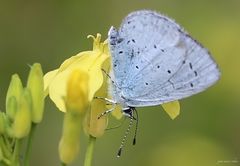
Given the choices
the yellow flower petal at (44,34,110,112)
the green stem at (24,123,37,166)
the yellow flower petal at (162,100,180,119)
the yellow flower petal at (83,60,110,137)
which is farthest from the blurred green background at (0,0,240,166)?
the green stem at (24,123,37,166)

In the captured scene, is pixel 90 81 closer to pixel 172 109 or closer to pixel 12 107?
pixel 12 107

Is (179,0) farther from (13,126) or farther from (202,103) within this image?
(13,126)

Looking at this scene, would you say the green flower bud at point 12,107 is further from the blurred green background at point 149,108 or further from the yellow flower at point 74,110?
the blurred green background at point 149,108

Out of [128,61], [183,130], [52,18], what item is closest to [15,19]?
[52,18]

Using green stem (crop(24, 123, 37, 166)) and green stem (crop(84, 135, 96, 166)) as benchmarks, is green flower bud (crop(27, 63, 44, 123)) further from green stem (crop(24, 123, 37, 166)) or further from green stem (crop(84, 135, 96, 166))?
green stem (crop(84, 135, 96, 166))

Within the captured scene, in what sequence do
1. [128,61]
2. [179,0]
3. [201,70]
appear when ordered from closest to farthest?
[201,70]
[128,61]
[179,0]

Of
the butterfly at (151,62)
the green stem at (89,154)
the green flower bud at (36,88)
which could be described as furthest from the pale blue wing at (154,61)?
the green flower bud at (36,88)
